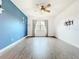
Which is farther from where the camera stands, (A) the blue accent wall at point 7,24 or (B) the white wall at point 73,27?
(B) the white wall at point 73,27

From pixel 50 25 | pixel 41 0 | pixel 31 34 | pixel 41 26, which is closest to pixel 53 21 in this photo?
pixel 50 25

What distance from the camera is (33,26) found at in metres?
14.0

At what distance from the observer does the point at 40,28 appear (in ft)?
46.9

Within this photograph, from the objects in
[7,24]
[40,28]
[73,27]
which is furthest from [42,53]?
[40,28]

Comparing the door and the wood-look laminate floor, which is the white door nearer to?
the door

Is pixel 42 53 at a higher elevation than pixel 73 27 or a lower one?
lower

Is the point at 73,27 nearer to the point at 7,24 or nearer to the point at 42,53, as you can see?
the point at 42,53

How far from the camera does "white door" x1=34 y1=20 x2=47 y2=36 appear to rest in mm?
14094

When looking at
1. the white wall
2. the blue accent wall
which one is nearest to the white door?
the white wall

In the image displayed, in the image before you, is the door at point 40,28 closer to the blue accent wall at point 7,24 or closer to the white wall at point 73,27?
the white wall at point 73,27

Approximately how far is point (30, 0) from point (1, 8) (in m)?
1.98

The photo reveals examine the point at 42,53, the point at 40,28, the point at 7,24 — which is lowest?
the point at 42,53

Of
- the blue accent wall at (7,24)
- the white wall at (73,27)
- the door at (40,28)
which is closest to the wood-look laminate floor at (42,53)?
the blue accent wall at (7,24)

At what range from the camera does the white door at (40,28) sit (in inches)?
555
